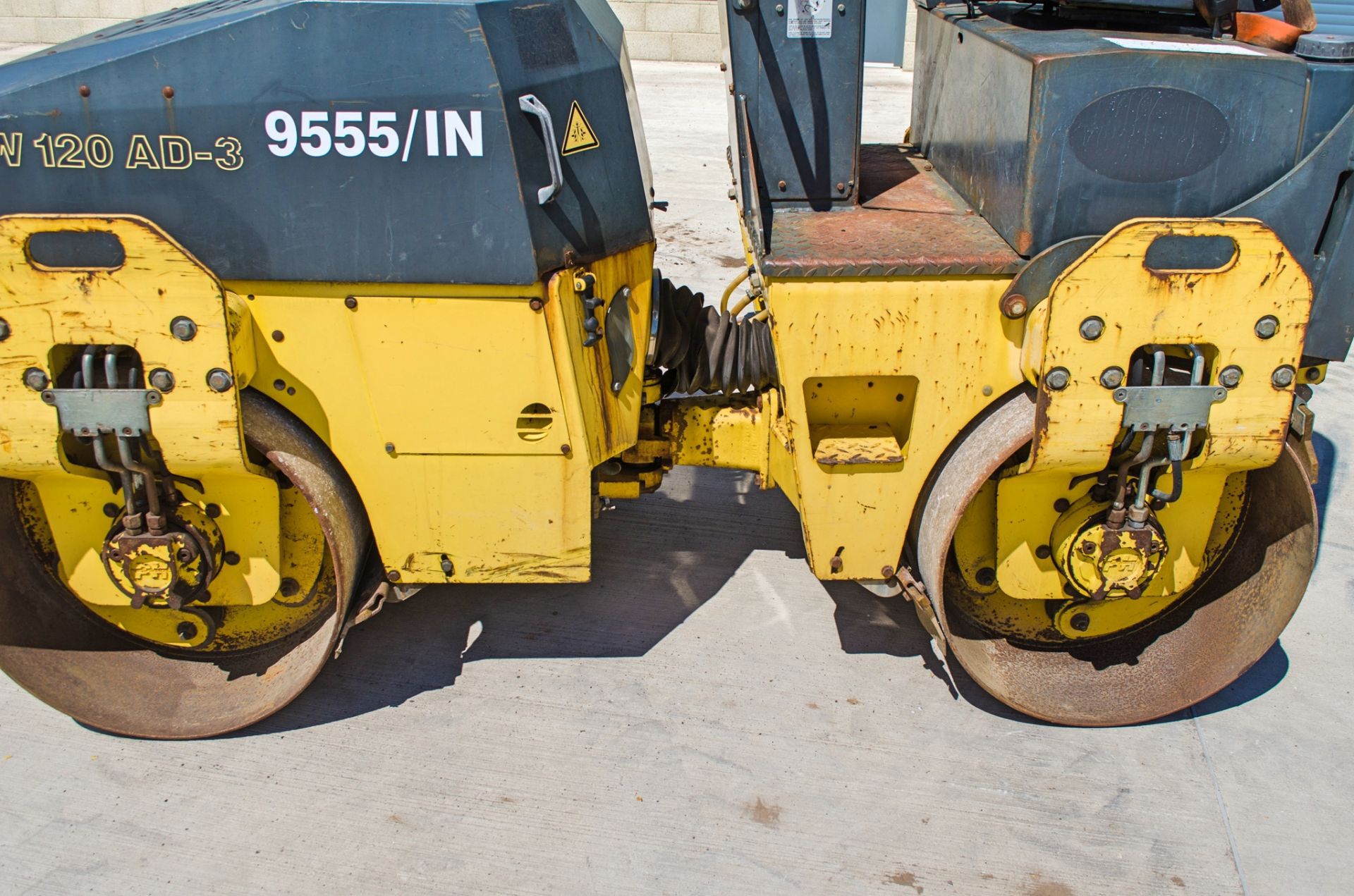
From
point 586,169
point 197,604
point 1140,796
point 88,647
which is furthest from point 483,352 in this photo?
point 1140,796

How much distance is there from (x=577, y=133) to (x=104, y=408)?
3.89ft

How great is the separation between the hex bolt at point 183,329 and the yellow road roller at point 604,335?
0.01 meters

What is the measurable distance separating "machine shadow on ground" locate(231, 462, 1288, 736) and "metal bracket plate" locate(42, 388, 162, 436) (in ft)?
3.03

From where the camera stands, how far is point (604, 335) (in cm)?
263

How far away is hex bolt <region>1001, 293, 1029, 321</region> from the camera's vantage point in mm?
2506

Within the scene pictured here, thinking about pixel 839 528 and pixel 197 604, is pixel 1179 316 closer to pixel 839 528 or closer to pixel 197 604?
pixel 839 528

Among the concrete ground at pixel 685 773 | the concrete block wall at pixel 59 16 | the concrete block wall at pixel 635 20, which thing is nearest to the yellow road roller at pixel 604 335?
the concrete ground at pixel 685 773

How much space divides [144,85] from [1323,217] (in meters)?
2.59

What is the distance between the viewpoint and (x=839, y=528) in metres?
2.78

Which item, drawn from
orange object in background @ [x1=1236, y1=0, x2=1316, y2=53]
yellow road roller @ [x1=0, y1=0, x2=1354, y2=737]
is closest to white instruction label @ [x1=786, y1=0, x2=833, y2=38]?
yellow road roller @ [x1=0, y1=0, x2=1354, y2=737]

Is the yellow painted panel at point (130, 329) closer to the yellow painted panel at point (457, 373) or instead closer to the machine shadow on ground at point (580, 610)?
the yellow painted panel at point (457, 373)

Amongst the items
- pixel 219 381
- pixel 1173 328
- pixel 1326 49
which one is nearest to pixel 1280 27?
pixel 1326 49

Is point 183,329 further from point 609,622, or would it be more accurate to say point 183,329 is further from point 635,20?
point 635,20

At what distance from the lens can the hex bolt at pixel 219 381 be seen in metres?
2.33
